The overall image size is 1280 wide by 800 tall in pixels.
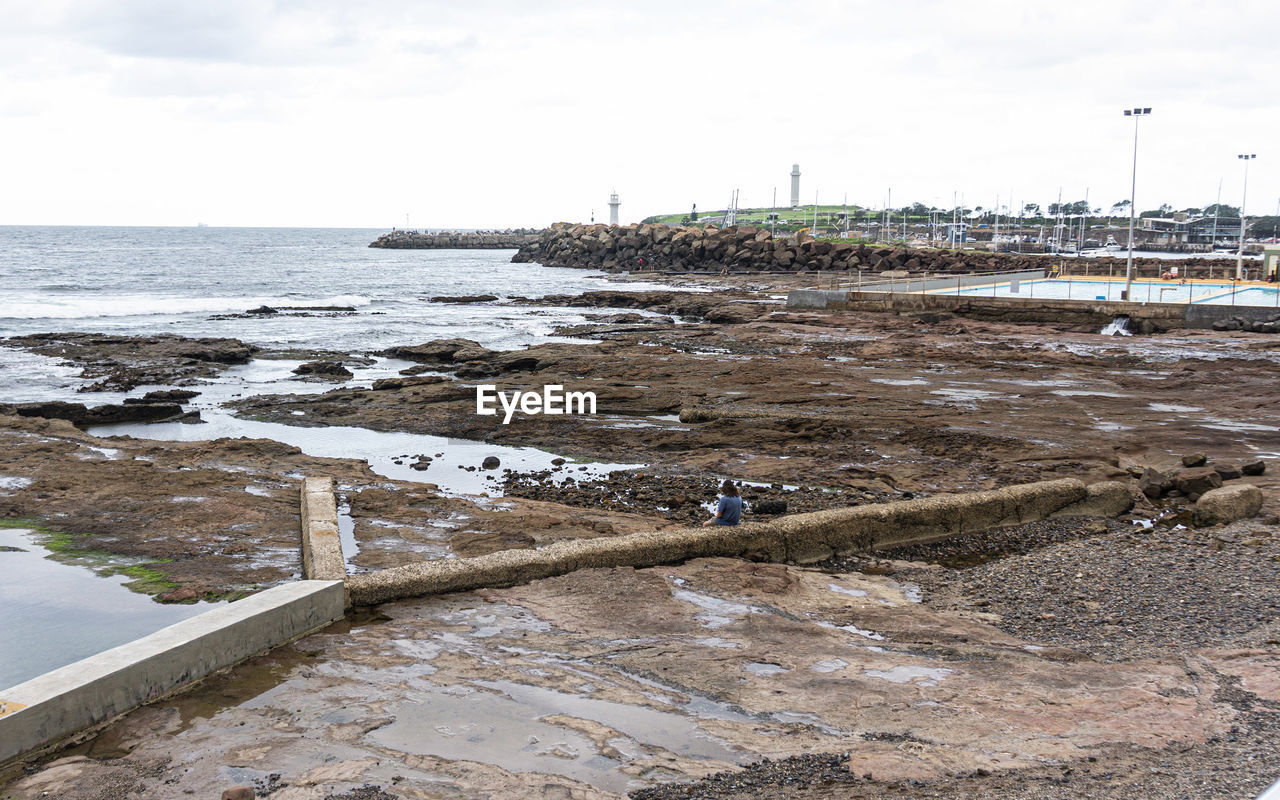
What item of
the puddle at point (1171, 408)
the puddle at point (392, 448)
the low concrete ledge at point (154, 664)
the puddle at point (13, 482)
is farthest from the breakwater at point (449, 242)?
the low concrete ledge at point (154, 664)

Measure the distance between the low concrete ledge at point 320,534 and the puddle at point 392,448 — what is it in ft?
6.34

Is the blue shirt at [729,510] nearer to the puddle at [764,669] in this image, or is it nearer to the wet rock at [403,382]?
the puddle at [764,669]

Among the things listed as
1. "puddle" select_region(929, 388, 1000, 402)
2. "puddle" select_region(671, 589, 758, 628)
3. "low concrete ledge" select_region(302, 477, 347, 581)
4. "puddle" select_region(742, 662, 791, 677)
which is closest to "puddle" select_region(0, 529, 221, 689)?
"low concrete ledge" select_region(302, 477, 347, 581)

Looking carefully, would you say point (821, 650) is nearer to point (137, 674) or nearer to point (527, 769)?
point (527, 769)

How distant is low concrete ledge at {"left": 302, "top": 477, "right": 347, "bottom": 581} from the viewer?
9.05 metres

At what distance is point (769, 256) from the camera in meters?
79.8

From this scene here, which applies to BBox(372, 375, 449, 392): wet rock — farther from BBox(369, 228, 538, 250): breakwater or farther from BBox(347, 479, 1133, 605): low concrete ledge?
BBox(369, 228, 538, 250): breakwater

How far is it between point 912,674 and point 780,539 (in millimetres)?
3296

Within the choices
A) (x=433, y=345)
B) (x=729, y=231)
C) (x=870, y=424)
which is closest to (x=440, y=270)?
(x=729, y=231)

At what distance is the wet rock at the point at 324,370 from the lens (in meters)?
25.6

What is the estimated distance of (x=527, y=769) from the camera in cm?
582

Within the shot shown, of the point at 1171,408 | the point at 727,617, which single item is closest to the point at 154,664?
the point at 727,617

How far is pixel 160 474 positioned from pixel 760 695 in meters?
10.4

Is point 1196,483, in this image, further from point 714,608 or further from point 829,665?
point 829,665
